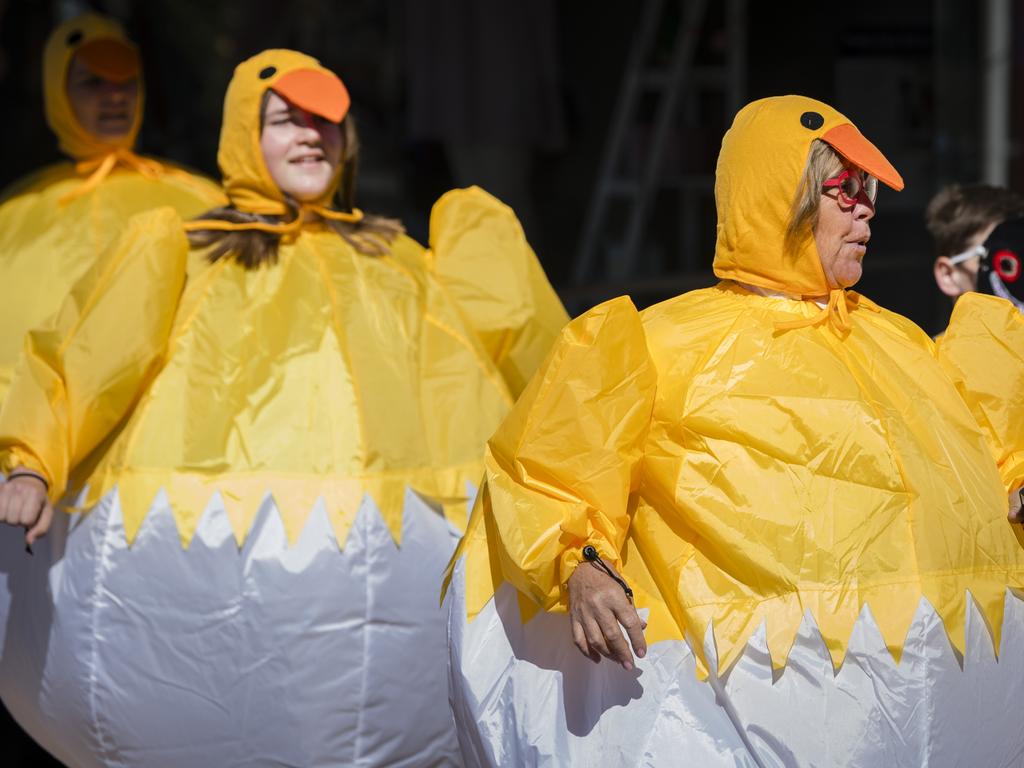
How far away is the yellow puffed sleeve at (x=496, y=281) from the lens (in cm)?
379

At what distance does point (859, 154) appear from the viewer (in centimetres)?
267

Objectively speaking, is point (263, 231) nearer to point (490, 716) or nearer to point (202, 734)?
point (202, 734)

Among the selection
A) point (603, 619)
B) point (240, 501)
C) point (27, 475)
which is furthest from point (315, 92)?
point (603, 619)

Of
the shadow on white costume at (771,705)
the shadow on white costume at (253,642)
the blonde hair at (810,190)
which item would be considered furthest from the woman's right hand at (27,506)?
the blonde hair at (810,190)

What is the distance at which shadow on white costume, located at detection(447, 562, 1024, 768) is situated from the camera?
2447mm

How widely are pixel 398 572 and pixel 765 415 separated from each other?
107cm

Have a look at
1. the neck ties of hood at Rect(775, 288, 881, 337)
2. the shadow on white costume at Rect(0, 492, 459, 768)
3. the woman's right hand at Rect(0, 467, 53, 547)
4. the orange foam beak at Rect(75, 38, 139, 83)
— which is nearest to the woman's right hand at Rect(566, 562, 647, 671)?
the neck ties of hood at Rect(775, 288, 881, 337)

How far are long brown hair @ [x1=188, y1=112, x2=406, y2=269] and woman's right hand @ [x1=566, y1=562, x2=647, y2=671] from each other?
4.88ft

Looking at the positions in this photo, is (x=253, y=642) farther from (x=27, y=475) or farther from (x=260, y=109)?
(x=260, y=109)

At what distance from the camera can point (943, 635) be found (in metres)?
2.50

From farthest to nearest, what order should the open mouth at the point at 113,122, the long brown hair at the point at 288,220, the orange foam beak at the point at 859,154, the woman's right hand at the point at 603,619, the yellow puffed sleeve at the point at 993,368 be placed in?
the open mouth at the point at 113,122 → the long brown hair at the point at 288,220 → the yellow puffed sleeve at the point at 993,368 → the orange foam beak at the point at 859,154 → the woman's right hand at the point at 603,619

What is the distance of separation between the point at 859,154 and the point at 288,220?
154cm

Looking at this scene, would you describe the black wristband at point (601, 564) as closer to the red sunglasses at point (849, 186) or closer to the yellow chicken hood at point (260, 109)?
the red sunglasses at point (849, 186)

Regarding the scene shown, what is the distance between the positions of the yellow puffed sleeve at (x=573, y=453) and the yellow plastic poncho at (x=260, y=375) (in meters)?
0.84
